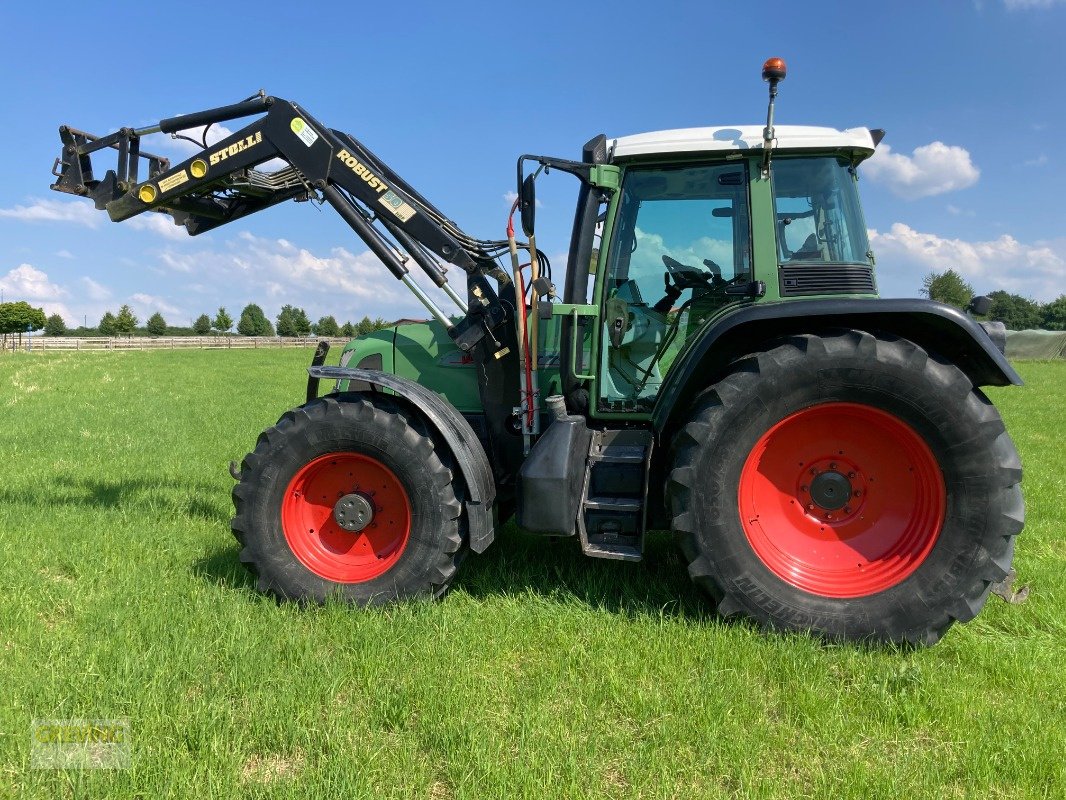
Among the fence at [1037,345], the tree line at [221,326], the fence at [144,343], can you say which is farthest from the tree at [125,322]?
the fence at [1037,345]

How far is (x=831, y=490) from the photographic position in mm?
3289

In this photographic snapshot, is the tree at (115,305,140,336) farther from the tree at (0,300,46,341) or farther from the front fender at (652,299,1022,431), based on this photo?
the front fender at (652,299,1022,431)

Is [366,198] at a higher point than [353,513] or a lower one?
higher

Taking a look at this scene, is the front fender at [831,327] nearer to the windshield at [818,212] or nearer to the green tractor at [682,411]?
the green tractor at [682,411]

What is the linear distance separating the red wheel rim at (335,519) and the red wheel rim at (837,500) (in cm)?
184

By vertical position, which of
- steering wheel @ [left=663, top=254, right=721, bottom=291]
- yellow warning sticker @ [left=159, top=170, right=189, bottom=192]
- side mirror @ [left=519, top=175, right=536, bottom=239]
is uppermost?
yellow warning sticker @ [left=159, top=170, right=189, bottom=192]

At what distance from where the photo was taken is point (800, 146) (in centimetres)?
339

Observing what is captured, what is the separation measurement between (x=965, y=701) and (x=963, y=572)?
58cm

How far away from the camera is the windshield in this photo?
3496 millimetres

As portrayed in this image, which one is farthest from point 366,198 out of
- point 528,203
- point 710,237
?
point 710,237

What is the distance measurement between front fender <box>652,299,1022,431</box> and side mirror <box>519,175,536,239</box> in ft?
3.36

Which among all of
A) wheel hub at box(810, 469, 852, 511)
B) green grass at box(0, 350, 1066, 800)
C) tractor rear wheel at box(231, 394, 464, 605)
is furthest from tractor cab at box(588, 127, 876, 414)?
green grass at box(0, 350, 1066, 800)

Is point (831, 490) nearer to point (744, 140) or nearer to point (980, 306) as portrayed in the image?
point (980, 306)

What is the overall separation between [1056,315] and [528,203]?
77554 millimetres
